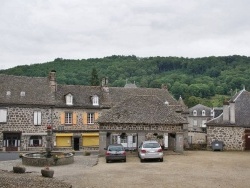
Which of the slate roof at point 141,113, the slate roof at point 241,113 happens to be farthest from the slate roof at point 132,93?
the slate roof at point 141,113

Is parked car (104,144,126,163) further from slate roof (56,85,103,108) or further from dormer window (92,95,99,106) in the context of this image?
dormer window (92,95,99,106)

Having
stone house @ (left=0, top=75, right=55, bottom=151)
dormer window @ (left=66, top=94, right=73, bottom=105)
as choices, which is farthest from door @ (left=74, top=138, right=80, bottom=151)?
dormer window @ (left=66, top=94, right=73, bottom=105)

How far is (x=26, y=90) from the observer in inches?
1745

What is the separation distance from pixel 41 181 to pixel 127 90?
34.7m

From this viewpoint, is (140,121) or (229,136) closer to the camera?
(140,121)

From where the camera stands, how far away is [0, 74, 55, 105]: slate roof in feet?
139

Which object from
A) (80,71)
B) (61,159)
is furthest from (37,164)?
(80,71)

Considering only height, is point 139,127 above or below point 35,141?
above

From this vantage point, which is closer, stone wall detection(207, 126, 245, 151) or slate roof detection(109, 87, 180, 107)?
stone wall detection(207, 126, 245, 151)

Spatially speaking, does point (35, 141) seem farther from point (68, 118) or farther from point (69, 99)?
point (69, 99)

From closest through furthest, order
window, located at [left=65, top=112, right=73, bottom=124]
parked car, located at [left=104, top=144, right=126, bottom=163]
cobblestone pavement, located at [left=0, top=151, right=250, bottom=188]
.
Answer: cobblestone pavement, located at [left=0, top=151, right=250, bottom=188] < parked car, located at [left=104, top=144, right=126, bottom=163] < window, located at [left=65, top=112, right=73, bottom=124]

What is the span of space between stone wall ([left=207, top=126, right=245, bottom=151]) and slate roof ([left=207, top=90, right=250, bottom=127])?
1.74 feet

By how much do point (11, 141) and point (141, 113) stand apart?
1725cm

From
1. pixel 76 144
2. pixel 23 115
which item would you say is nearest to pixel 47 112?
pixel 23 115
